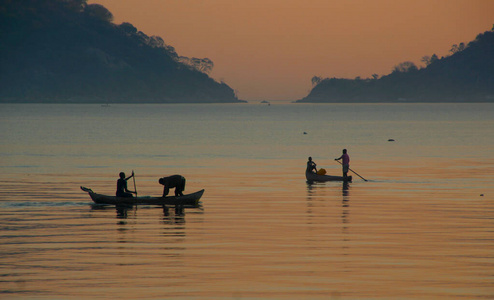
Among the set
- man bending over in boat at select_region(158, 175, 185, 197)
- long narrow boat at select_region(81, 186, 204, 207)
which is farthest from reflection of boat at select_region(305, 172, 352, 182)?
man bending over in boat at select_region(158, 175, 185, 197)

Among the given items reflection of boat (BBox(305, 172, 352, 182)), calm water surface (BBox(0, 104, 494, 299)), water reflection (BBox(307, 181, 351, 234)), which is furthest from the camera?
reflection of boat (BBox(305, 172, 352, 182))

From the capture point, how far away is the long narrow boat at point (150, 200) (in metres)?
34.3

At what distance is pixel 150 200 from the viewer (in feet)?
113

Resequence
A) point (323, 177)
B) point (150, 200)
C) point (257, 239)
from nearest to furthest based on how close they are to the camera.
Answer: point (257, 239) < point (150, 200) < point (323, 177)

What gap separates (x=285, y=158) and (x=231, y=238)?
46297mm

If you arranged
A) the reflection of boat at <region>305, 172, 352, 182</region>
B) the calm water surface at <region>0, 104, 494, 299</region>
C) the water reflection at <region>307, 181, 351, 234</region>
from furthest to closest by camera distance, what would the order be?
the reflection of boat at <region>305, 172, 352, 182</region> → the water reflection at <region>307, 181, 351, 234</region> → the calm water surface at <region>0, 104, 494, 299</region>

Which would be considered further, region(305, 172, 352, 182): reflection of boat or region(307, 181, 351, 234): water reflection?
region(305, 172, 352, 182): reflection of boat

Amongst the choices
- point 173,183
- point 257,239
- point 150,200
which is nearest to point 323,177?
point 173,183

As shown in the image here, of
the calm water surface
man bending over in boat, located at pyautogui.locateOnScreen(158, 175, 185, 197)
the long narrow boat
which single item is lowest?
the calm water surface

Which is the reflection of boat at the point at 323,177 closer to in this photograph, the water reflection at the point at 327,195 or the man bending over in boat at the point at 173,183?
the water reflection at the point at 327,195

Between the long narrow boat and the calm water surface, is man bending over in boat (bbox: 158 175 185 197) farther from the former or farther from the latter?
the calm water surface

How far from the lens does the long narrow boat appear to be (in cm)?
3434

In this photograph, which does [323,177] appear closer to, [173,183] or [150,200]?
[173,183]

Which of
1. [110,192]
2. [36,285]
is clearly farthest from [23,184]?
[36,285]
